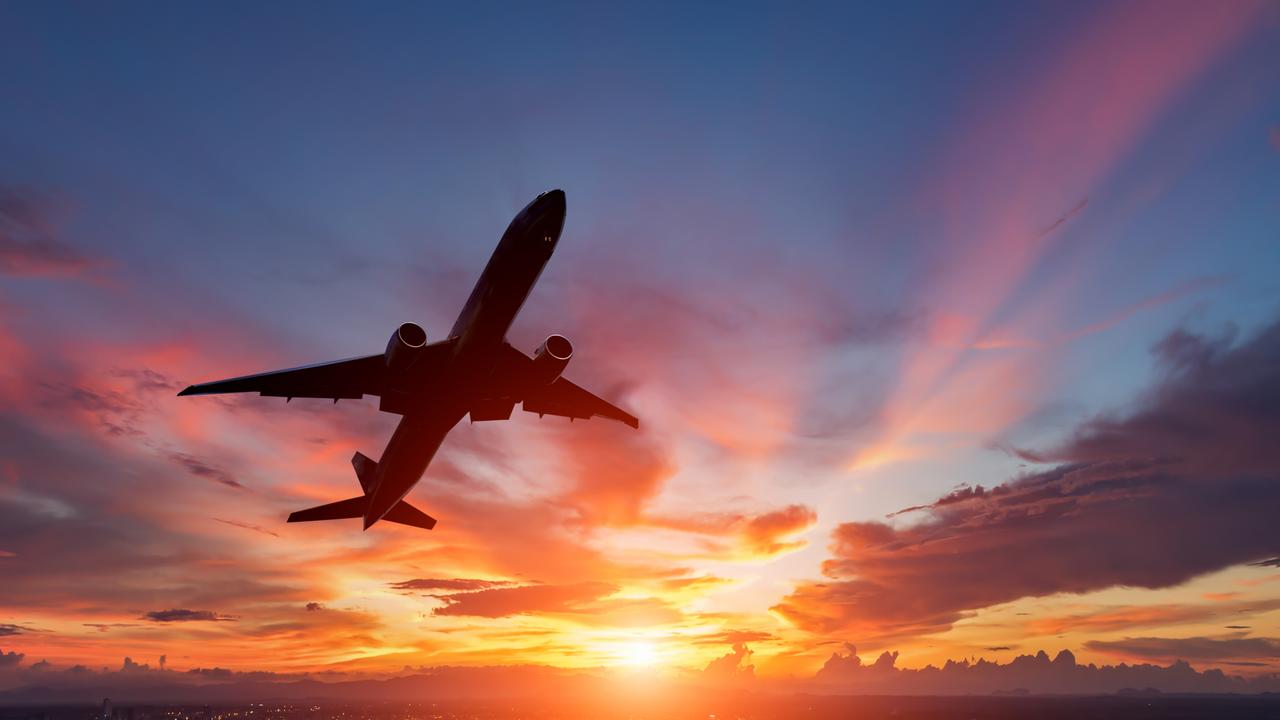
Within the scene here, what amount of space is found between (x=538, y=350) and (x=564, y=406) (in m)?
10.3

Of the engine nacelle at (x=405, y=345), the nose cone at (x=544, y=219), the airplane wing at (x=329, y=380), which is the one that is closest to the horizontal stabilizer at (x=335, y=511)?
the airplane wing at (x=329, y=380)

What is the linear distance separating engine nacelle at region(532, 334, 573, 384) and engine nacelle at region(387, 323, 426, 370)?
6134 mm

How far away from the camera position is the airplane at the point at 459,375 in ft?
103

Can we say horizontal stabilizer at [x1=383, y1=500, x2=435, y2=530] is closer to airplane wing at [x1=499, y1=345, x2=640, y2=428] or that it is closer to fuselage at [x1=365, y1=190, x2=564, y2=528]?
fuselage at [x1=365, y1=190, x2=564, y2=528]

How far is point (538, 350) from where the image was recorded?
36.6 m

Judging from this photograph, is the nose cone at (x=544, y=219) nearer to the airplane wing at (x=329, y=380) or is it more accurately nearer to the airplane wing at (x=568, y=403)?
the airplane wing at (x=329, y=380)

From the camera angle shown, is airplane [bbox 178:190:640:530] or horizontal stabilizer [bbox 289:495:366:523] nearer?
airplane [bbox 178:190:640:530]

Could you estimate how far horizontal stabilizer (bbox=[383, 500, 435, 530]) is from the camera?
52.0m

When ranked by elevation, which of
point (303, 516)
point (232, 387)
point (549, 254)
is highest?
point (549, 254)

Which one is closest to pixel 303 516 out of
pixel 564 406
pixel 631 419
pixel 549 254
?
pixel 564 406

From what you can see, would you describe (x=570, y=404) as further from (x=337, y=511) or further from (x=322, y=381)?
(x=337, y=511)

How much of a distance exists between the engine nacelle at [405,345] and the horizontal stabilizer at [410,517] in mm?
22331

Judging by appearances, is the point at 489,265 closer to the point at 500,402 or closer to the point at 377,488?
the point at 500,402

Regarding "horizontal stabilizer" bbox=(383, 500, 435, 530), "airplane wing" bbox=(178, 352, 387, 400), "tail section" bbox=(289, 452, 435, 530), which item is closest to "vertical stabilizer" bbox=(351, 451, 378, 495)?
"tail section" bbox=(289, 452, 435, 530)
